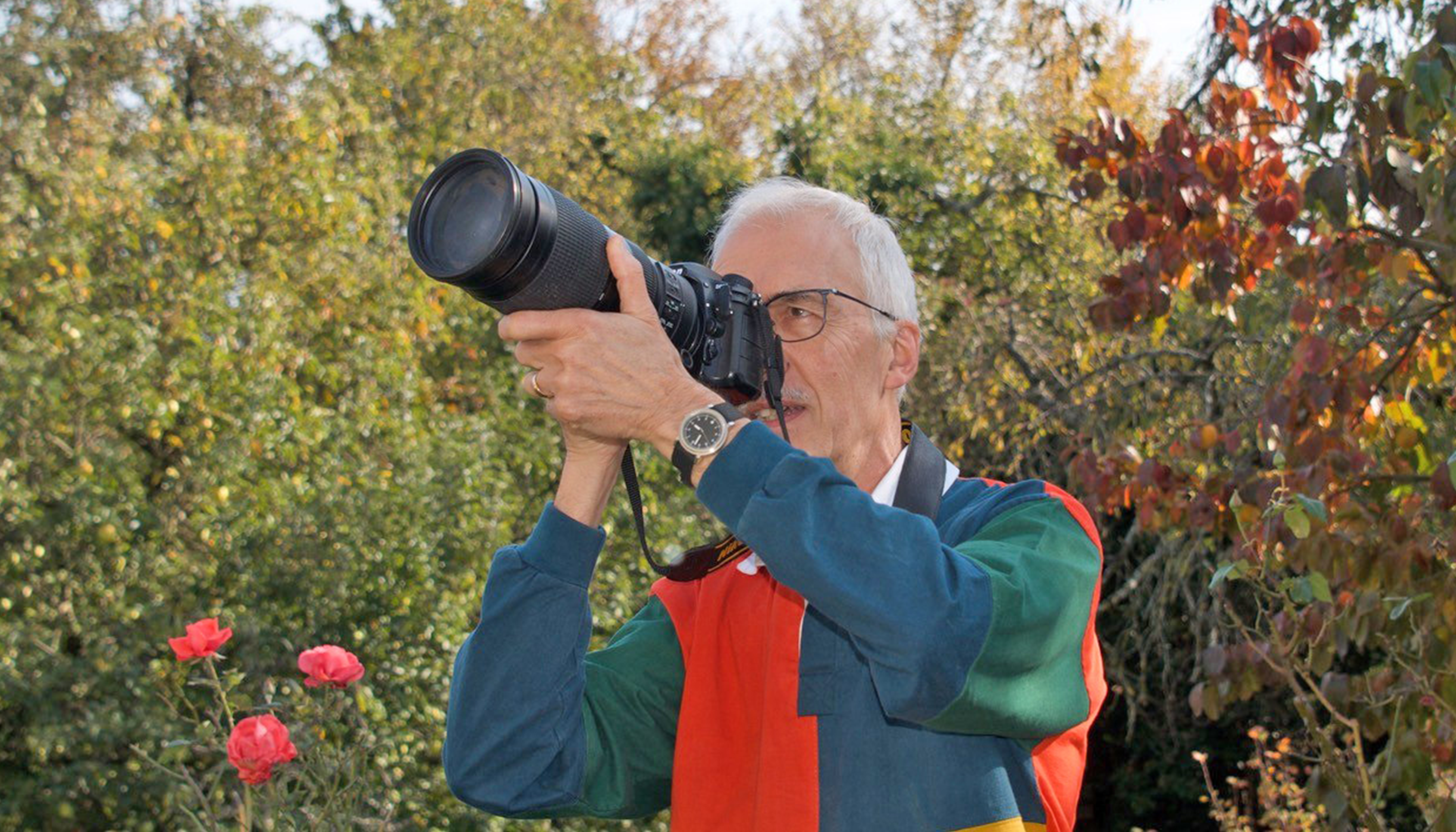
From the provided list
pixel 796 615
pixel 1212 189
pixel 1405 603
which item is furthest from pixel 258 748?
pixel 1212 189

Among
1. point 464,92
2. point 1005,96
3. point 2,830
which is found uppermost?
point 464,92

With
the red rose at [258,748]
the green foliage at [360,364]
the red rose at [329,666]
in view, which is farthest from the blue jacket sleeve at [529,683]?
the green foliage at [360,364]

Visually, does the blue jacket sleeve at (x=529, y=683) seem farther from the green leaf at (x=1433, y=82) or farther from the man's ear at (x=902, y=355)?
the green leaf at (x=1433, y=82)

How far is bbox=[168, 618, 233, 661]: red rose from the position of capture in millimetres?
2787

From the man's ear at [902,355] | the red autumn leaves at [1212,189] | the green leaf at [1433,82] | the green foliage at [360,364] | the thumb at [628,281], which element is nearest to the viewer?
the thumb at [628,281]

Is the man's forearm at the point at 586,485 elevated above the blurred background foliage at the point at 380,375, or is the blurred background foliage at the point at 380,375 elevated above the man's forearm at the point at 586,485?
the blurred background foliage at the point at 380,375

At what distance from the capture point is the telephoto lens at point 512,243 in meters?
1.35

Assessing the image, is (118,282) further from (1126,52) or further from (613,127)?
(1126,52)

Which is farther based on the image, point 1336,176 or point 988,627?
point 1336,176

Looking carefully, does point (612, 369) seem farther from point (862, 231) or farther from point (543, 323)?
point (862, 231)

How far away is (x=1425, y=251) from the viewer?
2.96 m

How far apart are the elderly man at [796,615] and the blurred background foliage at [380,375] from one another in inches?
59.3

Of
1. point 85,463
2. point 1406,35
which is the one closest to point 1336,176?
point 1406,35

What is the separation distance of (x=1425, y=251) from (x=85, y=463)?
3.86m
